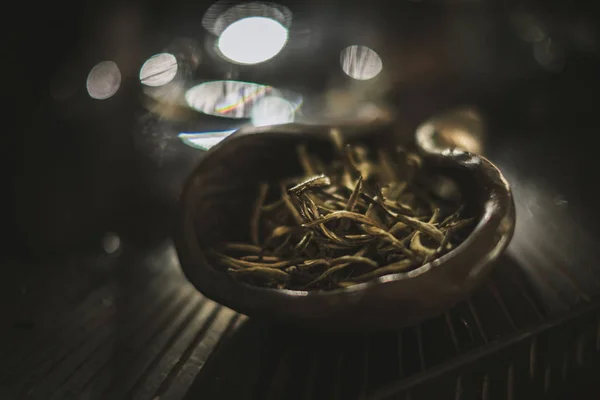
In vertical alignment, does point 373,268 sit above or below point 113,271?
above

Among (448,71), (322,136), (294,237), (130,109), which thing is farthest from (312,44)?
(294,237)

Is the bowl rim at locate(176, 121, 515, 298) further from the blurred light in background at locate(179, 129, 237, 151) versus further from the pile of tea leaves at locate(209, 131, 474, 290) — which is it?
the blurred light in background at locate(179, 129, 237, 151)

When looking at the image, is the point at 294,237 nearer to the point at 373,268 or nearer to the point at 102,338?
the point at 373,268

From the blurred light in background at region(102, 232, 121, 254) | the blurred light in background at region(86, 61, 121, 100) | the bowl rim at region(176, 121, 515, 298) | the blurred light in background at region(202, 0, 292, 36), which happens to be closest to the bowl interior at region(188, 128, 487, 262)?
the bowl rim at region(176, 121, 515, 298)

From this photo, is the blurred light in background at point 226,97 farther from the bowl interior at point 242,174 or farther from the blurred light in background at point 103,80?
the bowl interior at point 242,174

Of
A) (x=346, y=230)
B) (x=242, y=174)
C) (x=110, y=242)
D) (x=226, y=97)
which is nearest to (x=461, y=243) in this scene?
(x=346, y=230)

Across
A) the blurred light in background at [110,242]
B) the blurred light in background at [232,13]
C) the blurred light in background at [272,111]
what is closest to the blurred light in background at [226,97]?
the blurred light in background at [272,111]

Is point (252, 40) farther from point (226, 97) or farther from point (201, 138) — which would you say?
point (201, 138)
